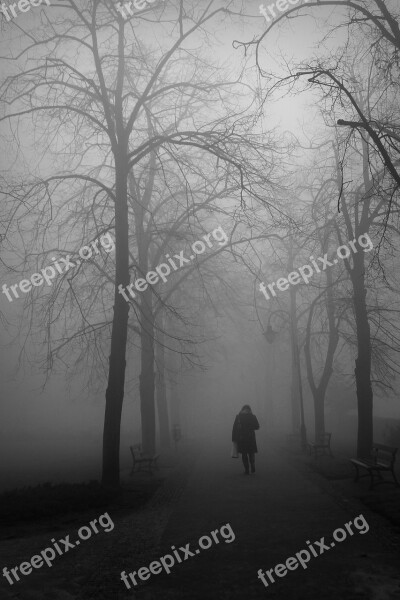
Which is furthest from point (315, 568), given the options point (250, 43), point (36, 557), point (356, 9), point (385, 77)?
point (356, 9)

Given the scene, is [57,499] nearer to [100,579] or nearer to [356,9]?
[100,579]

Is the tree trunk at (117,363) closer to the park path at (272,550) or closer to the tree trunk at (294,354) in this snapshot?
the park path at (272,550)

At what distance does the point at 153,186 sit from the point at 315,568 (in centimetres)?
1799

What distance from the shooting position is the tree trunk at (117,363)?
12125 millimetres

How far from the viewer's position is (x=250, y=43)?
855 centimetres

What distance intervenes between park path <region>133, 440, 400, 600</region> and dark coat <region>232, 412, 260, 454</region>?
3271 mm

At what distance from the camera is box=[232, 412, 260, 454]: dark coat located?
1511 centimetres

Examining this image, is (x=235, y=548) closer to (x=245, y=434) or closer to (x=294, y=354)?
(x=245, y=434)

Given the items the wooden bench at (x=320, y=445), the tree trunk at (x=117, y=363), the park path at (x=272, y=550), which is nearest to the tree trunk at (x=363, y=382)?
the wooden bench at (x=320, y=445)

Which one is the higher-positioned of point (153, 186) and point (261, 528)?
point (153, 186)

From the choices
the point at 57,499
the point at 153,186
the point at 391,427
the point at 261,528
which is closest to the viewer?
the point at 261,528

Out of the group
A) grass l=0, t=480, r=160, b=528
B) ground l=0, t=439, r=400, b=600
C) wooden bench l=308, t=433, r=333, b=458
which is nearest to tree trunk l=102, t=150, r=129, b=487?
grass l=0, t=480, r=160, b=528

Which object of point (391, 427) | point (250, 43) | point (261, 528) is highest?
point (250, 43)

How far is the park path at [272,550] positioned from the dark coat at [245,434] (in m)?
3.27
